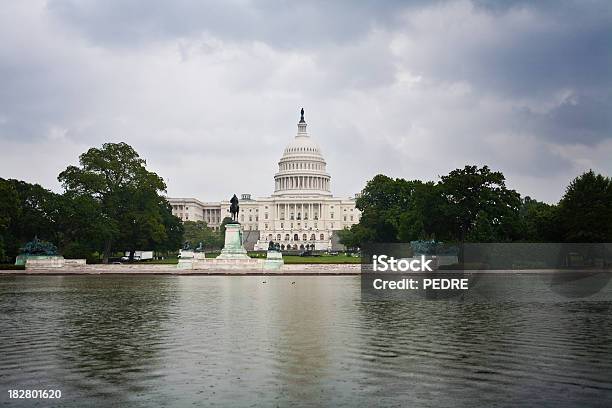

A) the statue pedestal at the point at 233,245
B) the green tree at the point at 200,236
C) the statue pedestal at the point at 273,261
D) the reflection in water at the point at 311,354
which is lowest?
the reflection in water at the point at 311,354

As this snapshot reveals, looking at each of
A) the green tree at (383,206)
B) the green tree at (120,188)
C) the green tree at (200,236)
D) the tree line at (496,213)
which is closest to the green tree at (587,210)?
the tree line at (496,213)

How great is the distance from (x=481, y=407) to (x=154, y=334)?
980 centimetres

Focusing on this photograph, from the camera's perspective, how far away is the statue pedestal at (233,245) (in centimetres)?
6581

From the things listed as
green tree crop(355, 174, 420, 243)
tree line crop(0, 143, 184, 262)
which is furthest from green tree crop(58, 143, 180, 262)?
green tree crop(355, 174, 420, 243)

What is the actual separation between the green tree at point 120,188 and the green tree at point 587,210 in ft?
140

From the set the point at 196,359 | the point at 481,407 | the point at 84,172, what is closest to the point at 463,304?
the point at 196,359

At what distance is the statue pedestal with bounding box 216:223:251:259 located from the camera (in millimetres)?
65812

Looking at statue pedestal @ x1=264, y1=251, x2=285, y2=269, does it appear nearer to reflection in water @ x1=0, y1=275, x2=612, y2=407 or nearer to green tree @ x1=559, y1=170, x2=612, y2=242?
green tree @ x1=559, y1=170, x2=612, y2=242

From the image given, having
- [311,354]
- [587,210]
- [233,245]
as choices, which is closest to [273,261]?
[233,245]

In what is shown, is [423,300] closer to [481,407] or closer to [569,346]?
[569,346]

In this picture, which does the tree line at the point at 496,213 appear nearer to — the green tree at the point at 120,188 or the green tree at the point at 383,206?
the green tree at the point at 383,206

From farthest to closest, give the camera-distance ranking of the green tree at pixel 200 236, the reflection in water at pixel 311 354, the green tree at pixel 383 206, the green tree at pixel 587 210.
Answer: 1. the green tree at pixel 200 236
2. the green tree at pixel 383 206
3. the green tree at pixel 587 210
4. the reflection in water at pixel 311 354

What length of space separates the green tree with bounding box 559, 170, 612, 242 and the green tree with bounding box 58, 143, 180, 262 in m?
42.6

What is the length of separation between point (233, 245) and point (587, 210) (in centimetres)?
3210
